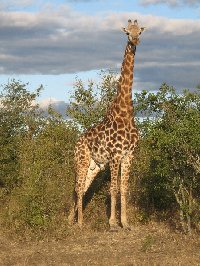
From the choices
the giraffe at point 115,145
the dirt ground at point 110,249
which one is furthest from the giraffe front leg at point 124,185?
the dirt ground at point 110,249

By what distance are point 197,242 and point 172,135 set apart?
226cm

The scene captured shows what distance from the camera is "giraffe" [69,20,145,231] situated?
14.1 metres

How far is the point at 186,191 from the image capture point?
503 inches

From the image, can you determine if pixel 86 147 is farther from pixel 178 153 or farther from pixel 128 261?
pixel 128 261

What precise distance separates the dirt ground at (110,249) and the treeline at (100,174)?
0.46 m

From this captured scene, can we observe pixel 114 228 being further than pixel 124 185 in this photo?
No

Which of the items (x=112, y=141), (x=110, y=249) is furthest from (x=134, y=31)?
(x=110, y=249)

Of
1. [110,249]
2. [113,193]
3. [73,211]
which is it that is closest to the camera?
[110,249]

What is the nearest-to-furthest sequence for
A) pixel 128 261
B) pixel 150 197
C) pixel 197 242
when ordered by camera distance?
pixel 128 261, pixel 197 242, pixel 150 197

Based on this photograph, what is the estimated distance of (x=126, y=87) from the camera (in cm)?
1471

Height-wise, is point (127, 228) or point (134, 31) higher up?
point (134, 31)

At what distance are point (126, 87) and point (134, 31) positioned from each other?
141 cm

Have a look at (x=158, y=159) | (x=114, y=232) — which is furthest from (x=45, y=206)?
(x=158, y=159)

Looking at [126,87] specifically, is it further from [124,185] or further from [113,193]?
[113,193]
